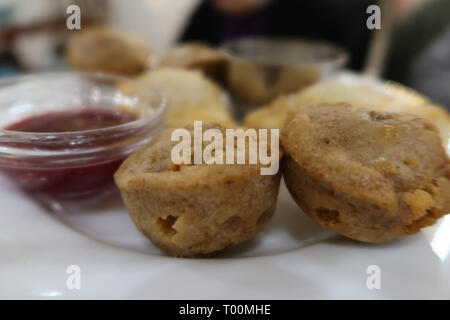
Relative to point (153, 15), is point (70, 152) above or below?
below

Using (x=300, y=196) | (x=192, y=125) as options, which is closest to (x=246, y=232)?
(x=300, y=196)

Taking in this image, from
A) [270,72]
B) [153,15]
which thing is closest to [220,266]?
[270,72]

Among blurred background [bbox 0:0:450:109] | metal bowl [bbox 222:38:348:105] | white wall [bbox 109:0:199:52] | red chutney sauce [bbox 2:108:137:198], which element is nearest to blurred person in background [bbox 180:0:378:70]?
blurred background [bbox 0:0:450:109]

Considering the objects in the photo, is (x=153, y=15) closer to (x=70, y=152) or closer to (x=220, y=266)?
(x=70, y=152)

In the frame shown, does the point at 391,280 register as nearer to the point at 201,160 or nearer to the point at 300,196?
the point at 300,196

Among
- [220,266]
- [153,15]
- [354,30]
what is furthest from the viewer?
[153,15]
